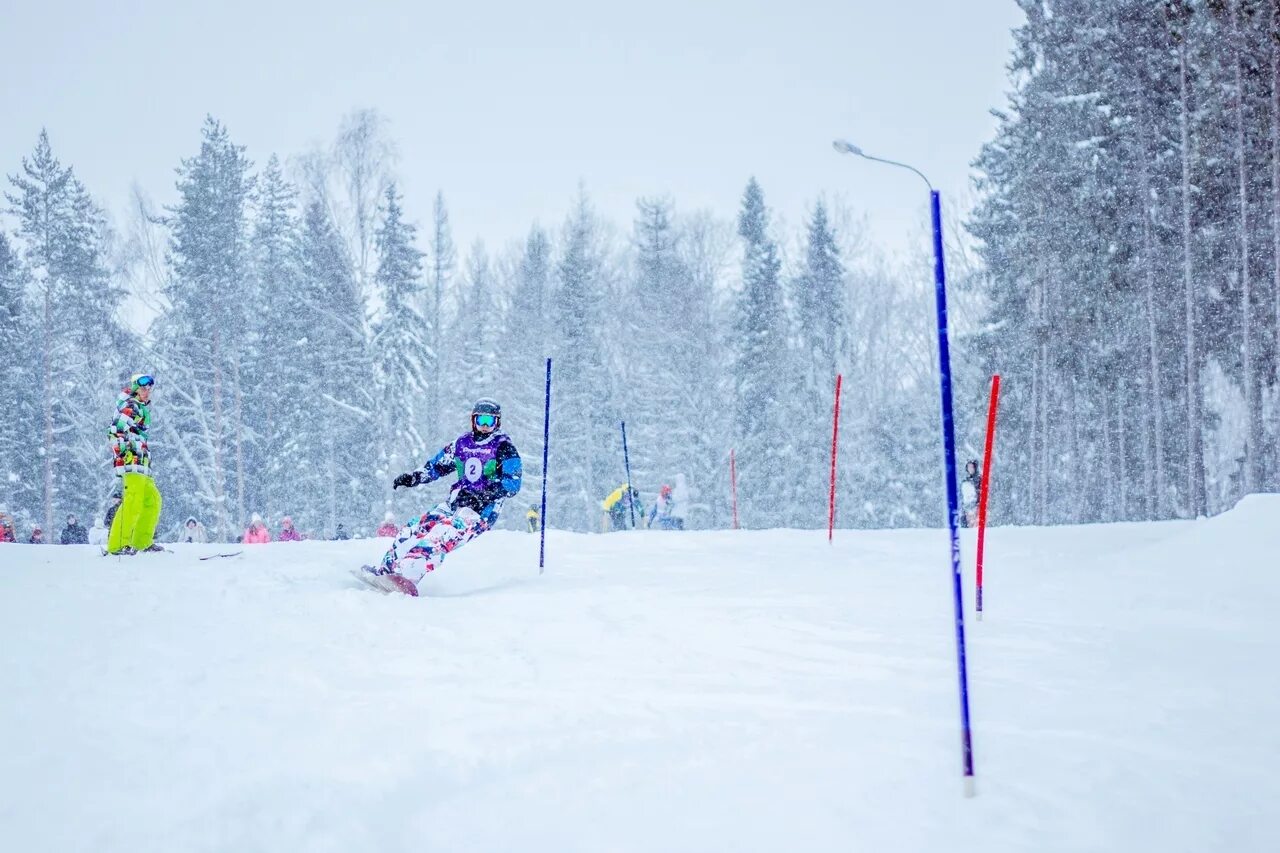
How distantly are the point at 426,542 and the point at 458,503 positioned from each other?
1.59ft

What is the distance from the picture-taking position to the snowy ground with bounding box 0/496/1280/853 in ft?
9.85

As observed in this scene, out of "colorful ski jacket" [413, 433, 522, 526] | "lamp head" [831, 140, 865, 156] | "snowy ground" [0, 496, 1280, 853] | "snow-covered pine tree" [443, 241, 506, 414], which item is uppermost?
"snow-covered pine tree" [443, 241, 506, 414]

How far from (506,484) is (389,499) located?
29.0 metres

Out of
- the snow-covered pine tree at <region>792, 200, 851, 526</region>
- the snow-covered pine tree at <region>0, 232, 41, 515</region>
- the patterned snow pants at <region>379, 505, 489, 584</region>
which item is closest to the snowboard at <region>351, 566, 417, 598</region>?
the patterned snow pants at <region>379, 505, 489, 584</region>

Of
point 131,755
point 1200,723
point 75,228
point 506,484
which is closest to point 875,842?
point 1200,723

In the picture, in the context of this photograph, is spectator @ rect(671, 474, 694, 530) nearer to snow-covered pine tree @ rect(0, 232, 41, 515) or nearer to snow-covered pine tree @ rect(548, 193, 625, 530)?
snow-covered pine tree @ rect(548, 193, 625, 530)

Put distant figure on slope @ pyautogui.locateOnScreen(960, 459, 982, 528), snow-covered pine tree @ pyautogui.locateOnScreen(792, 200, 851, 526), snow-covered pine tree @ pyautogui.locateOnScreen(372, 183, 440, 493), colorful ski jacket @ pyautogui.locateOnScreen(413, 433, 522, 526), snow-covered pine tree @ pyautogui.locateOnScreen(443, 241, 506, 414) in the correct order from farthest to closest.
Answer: snow-covered pine tree @ pyautogui.locateOnScreen(443, 241, 506, 414), snow-covered pine tree @ pyautogui.locateOnScreen(792, 200, 851, 526), snow-covered pine tree @ pyautogui.locateOnScreen(372, 183, 440, 493), distant figure on slope @ pyautogui.locateOnScreen(960, 459, 982, 528), colorful ski jacket @ pyautogui.locateOnScreen(413, 433, 522, 526)

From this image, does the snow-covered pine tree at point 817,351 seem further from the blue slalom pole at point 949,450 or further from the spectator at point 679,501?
the blue slalom pole at point 949,450

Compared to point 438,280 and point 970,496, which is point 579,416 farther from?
point 970,496

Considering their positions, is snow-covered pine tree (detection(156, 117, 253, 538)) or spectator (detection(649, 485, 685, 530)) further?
snow-covered pine tree (detection(156, 117, 253, 538))

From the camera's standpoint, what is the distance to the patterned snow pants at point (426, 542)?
314 inches

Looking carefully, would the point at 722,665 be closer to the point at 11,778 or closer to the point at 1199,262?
the point at 11,778

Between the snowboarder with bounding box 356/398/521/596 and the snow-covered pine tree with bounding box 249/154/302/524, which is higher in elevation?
the snow-covered pine tree with bounding box 249/154/302/524

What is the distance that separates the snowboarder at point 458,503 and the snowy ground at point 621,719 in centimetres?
72
